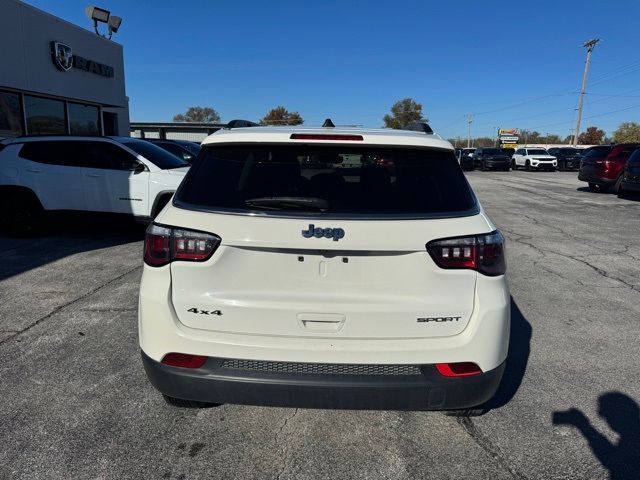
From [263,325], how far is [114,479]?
43.5 inches

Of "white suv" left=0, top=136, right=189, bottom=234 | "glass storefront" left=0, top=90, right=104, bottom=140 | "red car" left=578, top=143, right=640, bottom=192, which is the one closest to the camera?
"white suv" left=0, top=136, right=189, bottom=234

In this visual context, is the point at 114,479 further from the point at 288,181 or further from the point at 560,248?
the point at 560,248

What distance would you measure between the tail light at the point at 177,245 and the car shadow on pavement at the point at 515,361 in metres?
2.08

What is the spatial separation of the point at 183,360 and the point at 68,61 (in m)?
19.5

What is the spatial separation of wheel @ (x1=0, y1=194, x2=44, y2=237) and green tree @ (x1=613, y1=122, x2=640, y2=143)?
89.9 metres

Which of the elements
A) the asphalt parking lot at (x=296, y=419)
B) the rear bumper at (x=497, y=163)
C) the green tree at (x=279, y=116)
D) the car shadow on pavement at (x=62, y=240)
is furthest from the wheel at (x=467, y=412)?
the green tree at (x=279, y=116)

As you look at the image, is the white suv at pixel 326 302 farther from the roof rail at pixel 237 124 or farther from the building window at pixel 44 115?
the building window at pixel 44 115

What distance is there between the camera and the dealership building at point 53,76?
15.3m

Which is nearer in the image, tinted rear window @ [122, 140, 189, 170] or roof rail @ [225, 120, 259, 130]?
roof rail @ [225, 120, 259, 130]

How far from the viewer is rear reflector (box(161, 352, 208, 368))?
2.34m

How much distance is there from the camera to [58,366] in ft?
11.6

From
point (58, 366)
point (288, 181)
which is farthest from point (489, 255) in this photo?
point (58, 366)

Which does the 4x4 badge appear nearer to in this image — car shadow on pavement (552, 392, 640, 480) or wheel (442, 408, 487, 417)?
wheel (442, 408, 487, 417)

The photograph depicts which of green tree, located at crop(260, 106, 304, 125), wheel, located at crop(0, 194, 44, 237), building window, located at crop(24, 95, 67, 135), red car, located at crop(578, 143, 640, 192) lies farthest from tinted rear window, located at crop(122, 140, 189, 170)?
green tree, located at crop(260, 106, 304, 125)
